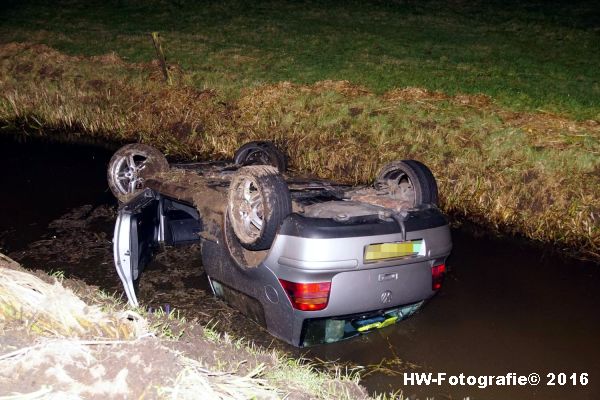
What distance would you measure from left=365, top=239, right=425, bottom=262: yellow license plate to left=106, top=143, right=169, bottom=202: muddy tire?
2.49 meters

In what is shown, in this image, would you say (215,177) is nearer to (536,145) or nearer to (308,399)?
(308,399)

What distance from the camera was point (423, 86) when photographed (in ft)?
38.4

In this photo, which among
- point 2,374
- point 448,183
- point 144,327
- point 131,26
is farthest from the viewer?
point 131,26

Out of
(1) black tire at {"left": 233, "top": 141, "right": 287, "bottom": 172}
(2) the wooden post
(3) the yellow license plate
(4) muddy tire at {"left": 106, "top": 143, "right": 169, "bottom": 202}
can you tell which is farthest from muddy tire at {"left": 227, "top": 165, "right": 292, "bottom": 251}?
(2) the wooden post

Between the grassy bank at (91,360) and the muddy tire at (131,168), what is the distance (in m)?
3.06

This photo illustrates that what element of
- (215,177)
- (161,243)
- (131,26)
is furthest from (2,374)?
(131,26)

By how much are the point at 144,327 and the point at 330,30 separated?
1661 centimetres

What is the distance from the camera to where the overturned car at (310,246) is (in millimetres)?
4160

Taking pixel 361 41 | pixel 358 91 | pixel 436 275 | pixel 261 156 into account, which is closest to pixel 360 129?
pixel 358 91

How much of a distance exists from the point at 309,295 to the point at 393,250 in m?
0.67

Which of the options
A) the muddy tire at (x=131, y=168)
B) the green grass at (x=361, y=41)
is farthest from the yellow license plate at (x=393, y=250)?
the green grass at (x=361, y=41)

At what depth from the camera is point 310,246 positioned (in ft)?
13.3

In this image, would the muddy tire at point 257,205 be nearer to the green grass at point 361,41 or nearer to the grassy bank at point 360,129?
the grassy bank at point 360,129

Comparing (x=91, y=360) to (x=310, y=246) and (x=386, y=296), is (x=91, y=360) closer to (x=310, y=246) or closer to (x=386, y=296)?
(x=310, y=246)
